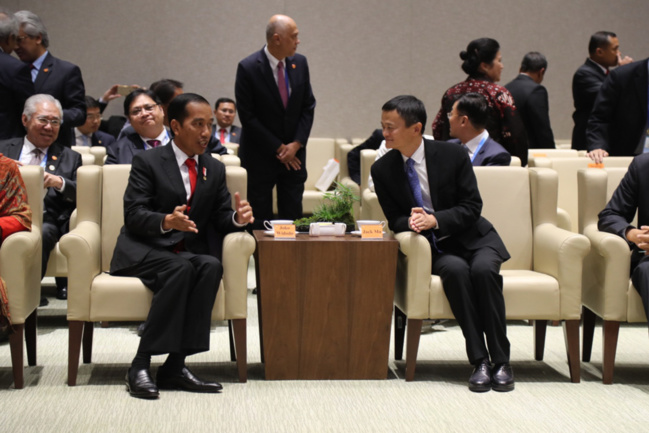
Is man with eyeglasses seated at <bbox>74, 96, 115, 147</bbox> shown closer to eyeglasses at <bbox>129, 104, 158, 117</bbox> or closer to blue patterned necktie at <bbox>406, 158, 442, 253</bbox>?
eyeglasses at <bbox>129, 104, 158, 117</bbox>

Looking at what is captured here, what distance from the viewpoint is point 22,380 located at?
3525 mm

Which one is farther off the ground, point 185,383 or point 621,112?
point 621,112

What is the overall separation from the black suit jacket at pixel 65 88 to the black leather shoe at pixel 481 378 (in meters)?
2.95

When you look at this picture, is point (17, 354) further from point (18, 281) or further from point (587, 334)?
point (587, 334)

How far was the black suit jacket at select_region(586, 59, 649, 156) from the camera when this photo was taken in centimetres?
527

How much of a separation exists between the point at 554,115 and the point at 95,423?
6.51 meters

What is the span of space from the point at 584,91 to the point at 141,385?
473 centimetres

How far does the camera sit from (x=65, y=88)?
5309 millimetres

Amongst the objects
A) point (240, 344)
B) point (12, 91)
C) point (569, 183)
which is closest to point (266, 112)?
point (12, 91)

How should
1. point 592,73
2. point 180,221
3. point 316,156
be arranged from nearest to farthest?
point 180,221
point 592,73
point 316,156

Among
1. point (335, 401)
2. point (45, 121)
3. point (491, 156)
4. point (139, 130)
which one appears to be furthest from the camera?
point (139, 130)

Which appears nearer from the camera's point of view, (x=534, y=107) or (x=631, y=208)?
(x=631, y=208)

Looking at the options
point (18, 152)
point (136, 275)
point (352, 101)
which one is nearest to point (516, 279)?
point (136, 275)

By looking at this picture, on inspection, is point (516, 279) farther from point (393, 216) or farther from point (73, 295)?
point (73, 295)
